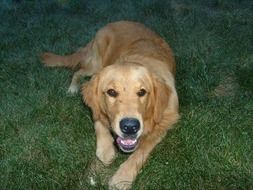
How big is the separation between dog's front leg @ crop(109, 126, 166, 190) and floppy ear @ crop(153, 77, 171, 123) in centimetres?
17

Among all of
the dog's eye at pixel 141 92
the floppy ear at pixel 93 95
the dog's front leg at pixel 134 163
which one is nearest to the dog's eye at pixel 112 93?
the dog's eye at pixel 141 92

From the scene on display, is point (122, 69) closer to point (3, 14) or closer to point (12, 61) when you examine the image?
point (12, 61)

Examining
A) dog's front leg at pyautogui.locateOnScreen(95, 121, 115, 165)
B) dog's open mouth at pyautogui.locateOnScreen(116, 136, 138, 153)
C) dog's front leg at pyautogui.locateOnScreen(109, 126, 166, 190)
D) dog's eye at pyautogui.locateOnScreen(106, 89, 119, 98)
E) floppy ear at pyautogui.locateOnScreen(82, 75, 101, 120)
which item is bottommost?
dog's front leg at pyautogui.locateOnScreen(95, 121, 115, 165)

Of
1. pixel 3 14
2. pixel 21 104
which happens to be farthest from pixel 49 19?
pixel 21 104

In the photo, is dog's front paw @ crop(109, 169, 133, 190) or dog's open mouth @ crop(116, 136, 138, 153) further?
dog's open mouth @ crop(116, 136, 138, 153)

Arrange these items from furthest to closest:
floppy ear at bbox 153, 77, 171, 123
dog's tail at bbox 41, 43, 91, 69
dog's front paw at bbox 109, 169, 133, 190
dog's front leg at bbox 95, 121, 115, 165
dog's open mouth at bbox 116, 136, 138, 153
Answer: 1. dog's tail at bbox 41, 43, 91, 69
2. floppy ear at bbox 153, 77, 171, 123
3. dog's front leg at bbox 95, 121, 115, 165
4. dog's open mouth at bbox 116, 136, 138, 153
5. dog's front paw at bbox 109, 169, 133, 190

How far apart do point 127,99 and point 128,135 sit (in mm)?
312

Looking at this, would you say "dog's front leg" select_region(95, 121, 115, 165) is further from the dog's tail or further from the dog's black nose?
the dog's tail

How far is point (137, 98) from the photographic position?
4.17 m

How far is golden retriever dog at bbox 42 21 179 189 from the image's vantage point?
4.07 m

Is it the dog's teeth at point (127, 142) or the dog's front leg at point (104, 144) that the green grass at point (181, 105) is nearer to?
the dog's front leg at point (104, 144)

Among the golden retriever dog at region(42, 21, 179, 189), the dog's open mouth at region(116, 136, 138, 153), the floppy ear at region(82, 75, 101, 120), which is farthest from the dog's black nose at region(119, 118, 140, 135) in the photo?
the floppy ear at region(82, 75, 101, 120)

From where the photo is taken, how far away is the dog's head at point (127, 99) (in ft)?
13.3

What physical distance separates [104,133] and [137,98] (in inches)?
23.9
